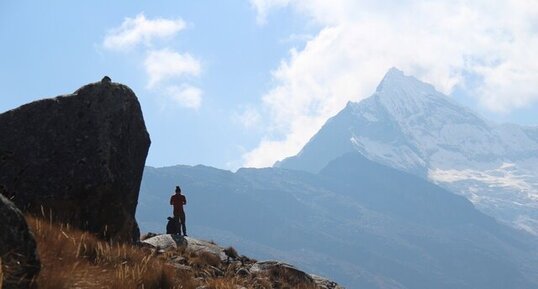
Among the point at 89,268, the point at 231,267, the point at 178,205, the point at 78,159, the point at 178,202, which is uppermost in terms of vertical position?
the point at 178,202

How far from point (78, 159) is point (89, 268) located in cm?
517

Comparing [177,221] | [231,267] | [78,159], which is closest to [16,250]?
[78,159]

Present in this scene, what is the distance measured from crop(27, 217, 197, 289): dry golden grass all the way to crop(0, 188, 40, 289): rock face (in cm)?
20

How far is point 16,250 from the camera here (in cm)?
539

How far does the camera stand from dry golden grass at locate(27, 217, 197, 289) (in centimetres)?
591

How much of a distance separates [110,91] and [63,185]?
8.41ft

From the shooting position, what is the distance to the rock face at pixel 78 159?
11.0m

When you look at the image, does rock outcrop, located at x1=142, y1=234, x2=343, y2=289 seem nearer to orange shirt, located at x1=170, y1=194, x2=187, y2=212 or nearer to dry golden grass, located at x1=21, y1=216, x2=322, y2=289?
dry golden grass, located at x1=21, y1=216, x2=322, y2=289

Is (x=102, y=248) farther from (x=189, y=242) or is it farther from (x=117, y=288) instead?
(x=189, y=242)

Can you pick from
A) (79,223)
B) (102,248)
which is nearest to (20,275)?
(102,248)

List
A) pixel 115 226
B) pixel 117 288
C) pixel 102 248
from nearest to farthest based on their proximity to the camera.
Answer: pixel 117 288, pixel 102 248, pixel 115 226

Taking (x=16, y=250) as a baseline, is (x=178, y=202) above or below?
above

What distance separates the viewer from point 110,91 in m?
12.6

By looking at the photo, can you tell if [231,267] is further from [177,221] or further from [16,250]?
[16,250]
